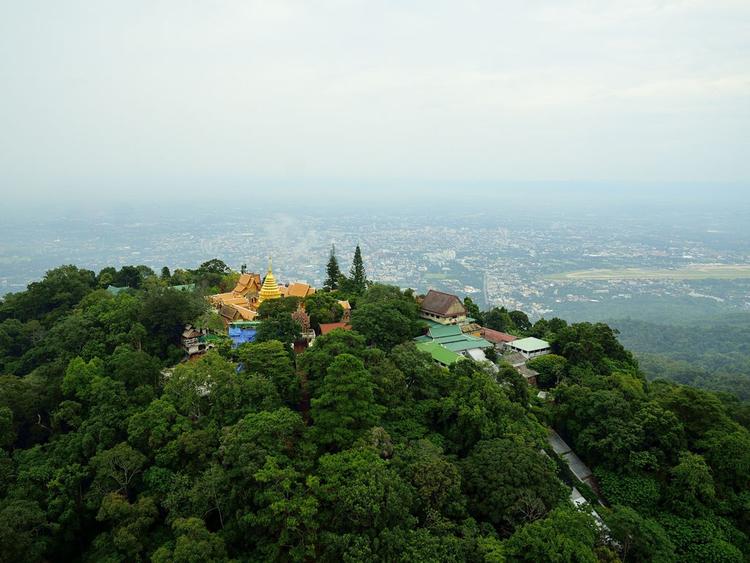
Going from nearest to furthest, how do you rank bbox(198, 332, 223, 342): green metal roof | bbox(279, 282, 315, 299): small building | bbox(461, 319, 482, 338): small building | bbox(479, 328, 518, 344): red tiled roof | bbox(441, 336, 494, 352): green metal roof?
bbox(198, 332, 223, 342): green metal roof
bbox(441, 336, 494, 352): green metal roof
bbox(479, 328, 518, 344): red tiled roof
bbox(461, 319, 482, 338): small building
bbox(279, 282, 315, 299): small building

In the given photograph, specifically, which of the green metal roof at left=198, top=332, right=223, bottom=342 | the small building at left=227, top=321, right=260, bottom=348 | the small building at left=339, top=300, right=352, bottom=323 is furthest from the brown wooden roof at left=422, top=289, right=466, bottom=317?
the green metal roof at left=198, top=332, right=223, bottom=342

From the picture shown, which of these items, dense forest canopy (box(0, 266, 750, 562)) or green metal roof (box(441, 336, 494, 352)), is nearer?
dense forest canopy (box(0, 266, 750, 562))

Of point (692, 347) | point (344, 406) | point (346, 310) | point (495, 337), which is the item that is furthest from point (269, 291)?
point (692, 347)

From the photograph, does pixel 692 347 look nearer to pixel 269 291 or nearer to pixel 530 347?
pixel 530 347

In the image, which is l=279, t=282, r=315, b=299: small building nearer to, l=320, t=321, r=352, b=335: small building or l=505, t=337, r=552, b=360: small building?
l=320, t=321, r=352, b=335: small building

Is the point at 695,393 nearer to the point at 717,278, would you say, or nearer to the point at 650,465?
the point at 650,465

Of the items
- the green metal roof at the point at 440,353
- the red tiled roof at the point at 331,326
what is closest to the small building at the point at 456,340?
the green metal roof at the point at 440,353
